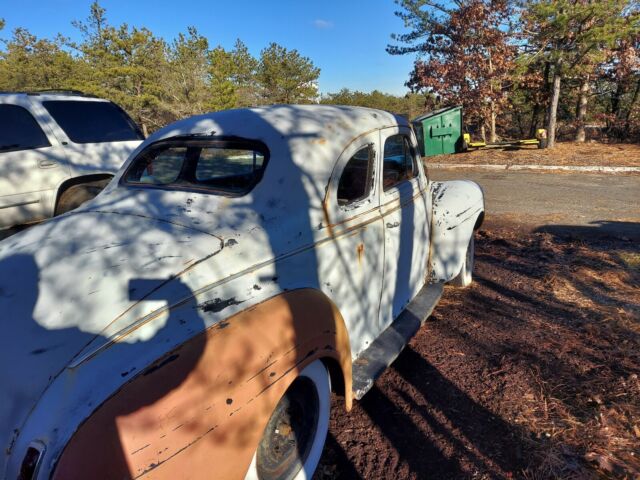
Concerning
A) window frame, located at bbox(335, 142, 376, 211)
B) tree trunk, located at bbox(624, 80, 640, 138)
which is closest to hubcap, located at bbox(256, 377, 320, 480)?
window frame, located at bbox(335, 142, 376, 211)

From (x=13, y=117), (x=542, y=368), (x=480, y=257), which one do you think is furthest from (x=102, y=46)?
(x=542, y=368)

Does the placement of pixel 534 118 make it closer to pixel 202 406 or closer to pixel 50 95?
pixel 50 95

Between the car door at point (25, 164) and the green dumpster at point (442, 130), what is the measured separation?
34.3ft

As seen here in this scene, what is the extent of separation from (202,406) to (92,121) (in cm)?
538

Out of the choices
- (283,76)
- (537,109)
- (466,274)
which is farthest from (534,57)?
(283,76)

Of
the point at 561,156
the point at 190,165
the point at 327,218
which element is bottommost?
the point at 561,156

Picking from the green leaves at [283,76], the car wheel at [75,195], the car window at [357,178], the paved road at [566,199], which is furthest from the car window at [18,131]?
the green leaves at [283,76]

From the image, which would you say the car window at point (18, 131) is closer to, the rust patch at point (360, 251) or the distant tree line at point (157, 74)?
the rust patch at point (360, 251)

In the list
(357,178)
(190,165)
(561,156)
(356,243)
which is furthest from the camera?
(561,156)

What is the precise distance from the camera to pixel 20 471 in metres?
1.16

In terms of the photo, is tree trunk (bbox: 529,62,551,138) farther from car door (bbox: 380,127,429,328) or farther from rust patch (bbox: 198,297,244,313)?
rust patch (bbox: 198,297,244,313)

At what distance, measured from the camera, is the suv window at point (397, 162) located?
2.96 meters

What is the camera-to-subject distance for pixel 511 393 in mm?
2795

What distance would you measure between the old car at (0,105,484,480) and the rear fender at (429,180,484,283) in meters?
0.54
